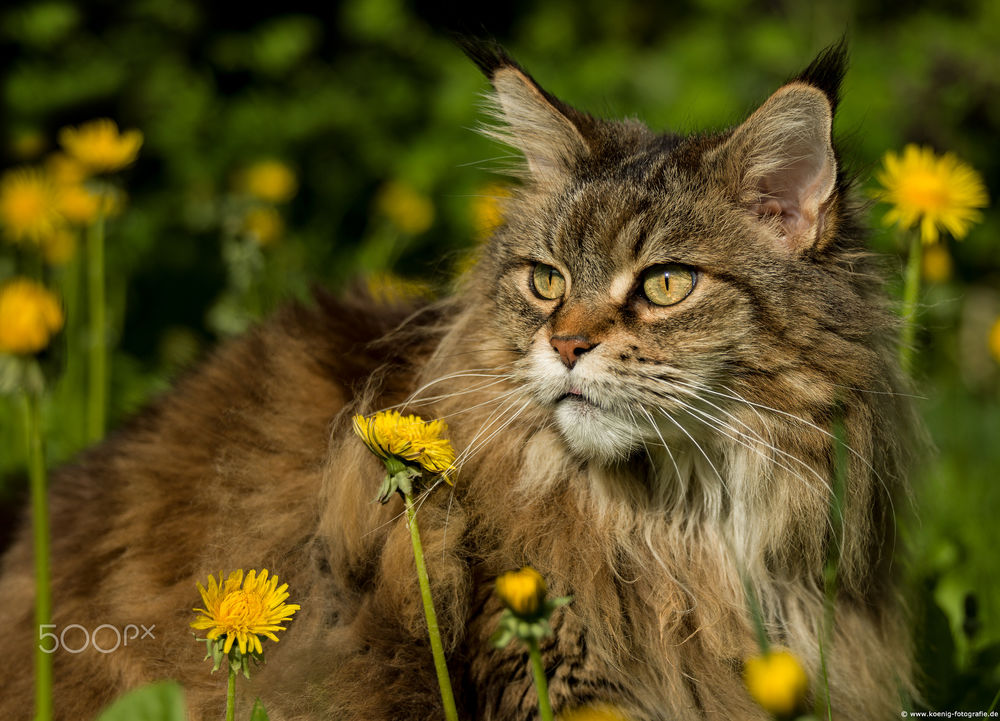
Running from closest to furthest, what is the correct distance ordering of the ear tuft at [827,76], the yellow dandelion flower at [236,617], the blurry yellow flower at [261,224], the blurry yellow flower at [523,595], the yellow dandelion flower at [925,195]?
the blurry yellow flower at [523,595] → the yellow dandelion flower at [236,617] → the ear tuft at [827,76] → the yellow dandelion flower at [925,195] → the blurry yellow flower at [261,224]

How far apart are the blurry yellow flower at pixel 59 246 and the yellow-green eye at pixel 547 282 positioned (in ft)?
7.48

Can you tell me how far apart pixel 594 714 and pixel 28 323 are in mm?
1124

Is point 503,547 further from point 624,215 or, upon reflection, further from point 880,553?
point 880,553

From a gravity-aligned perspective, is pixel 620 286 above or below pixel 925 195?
below

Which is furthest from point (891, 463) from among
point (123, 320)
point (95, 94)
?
point (95, 94)

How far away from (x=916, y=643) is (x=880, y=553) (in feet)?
1.06

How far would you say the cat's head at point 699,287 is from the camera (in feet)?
6.35

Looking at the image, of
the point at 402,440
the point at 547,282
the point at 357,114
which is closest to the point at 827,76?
the point at 547,282

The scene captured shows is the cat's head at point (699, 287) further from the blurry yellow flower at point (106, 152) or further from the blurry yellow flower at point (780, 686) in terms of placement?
the blurry yellow flower at point (106, 152)

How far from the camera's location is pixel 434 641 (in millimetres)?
1587

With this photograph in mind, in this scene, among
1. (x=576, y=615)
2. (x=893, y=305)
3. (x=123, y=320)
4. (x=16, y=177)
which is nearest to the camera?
(x=576, y=615)

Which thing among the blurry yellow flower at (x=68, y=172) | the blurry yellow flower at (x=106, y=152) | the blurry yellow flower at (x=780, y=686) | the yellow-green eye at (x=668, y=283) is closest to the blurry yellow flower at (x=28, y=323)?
the blurry yellow flower at (x=780, y=686)

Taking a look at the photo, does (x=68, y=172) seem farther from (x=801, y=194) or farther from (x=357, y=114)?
(x=801, y=194)

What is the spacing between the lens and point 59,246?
403 cm
